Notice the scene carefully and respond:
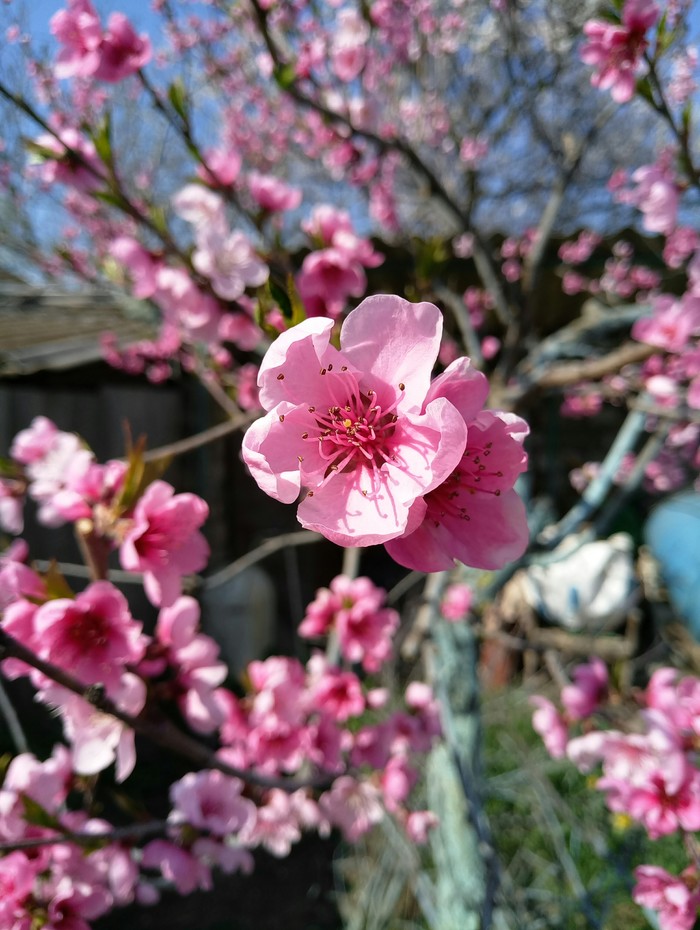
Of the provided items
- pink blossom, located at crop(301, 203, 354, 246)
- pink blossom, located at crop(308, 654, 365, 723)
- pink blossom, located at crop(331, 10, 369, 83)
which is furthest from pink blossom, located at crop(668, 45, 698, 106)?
pink blossom, located at crop(308, 654, 365, 723)

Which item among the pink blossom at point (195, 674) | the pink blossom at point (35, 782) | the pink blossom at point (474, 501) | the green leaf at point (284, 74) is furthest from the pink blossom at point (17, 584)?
the green leaf at point (284, 74)

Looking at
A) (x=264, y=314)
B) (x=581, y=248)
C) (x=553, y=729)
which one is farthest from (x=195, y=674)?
(x=581, y=248)

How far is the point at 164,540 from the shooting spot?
2.89 ft

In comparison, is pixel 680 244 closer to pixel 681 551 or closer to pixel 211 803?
pixel 681 551

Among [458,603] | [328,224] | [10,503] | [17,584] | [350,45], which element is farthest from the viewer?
A: [350,45]

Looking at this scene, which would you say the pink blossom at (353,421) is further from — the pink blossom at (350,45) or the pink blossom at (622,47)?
the pink blossom at (350,45)

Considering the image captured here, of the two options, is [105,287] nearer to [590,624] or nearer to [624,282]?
[624,282]

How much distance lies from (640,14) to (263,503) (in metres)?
4.86

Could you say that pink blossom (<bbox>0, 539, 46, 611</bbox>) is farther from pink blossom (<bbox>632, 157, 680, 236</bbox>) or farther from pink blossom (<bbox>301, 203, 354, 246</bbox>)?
pink blossom (<bbox>632, 157, 680, 236</bbox>)

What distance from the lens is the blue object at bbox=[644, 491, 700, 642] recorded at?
4156mm

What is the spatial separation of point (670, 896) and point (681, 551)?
3746 millimetres

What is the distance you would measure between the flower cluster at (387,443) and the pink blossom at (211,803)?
2.81 ft

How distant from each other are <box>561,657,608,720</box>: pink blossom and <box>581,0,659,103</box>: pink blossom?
1.33m

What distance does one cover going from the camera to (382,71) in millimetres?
4469
